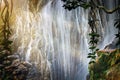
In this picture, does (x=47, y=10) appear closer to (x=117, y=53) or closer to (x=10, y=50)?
(x=10, y=50)

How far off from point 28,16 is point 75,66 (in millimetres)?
1822

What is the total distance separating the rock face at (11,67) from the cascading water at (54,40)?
18 cm

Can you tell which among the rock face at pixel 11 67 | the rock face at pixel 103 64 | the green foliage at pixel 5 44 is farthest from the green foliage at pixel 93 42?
the green foliage at pixel 5 44

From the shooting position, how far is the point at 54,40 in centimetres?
648

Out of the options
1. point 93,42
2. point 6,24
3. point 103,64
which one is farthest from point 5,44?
point 103,64

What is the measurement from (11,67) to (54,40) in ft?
4.35

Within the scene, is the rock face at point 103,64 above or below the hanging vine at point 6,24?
below

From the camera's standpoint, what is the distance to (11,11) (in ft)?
20.9

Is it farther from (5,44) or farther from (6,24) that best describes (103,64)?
(6,24)

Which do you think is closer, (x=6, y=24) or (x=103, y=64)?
(x=103, y=64)

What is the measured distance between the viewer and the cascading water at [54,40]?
249 inches

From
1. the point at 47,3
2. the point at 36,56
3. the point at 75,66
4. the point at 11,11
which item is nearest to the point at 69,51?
the point at 75,66

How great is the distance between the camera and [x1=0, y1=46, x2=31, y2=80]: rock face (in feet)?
19.8

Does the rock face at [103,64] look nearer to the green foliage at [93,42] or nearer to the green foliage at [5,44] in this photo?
the green foliage at [93,42]
